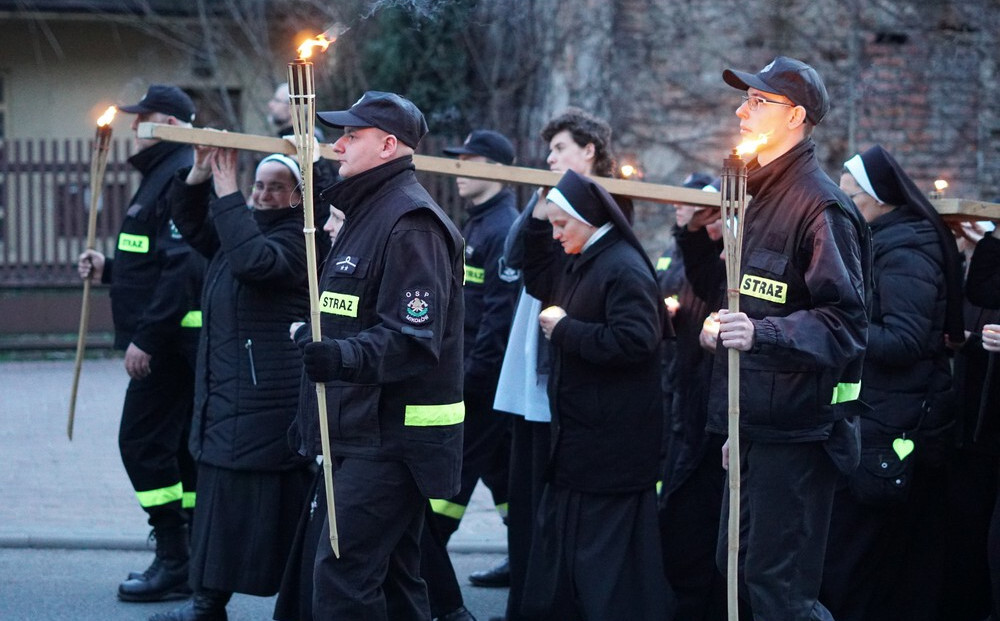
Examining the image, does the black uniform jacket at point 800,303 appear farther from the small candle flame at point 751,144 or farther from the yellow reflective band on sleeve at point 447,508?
the yellow reflective band on sleeve at point 447,508

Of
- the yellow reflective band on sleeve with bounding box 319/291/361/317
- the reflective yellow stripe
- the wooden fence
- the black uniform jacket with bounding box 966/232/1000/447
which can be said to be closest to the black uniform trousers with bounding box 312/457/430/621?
the reflective yellow stripe

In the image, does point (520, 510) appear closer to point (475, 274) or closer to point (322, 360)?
point (475, 274)

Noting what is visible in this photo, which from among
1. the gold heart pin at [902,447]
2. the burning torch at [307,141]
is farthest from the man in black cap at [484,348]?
the burning torch at [307,141]

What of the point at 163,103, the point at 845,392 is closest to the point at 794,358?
the point at 845,392

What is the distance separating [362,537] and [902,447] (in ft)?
7.47

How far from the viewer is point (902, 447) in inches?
204

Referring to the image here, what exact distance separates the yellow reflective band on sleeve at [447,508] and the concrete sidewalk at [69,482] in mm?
980

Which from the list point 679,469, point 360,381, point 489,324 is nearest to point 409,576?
point 360,381

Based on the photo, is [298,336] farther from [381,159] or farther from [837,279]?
[837,279]

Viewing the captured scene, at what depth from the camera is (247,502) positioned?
530 cm

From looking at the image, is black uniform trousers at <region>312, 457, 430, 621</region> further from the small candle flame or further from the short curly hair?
the short curly hair

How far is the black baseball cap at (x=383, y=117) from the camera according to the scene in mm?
4332

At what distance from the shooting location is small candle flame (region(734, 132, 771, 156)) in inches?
156

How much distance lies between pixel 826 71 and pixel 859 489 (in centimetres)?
738
